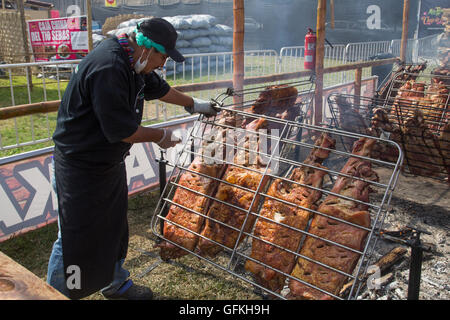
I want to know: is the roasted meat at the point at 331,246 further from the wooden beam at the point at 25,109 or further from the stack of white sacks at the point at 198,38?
the stack of white sacks at the point at 198,38

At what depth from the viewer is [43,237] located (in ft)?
13.7

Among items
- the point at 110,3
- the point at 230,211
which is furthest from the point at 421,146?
the point at 110,3

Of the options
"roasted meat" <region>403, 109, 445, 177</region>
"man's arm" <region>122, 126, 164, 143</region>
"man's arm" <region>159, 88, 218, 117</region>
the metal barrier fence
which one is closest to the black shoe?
"man's arm" <region>122, 126, 164, 143</region>

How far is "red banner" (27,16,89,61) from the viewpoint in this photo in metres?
11.1

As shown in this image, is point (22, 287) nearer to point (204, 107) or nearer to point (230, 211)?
point (230, 211)

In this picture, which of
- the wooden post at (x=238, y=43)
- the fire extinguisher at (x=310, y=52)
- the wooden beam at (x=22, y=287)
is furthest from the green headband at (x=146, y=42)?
the fire extinguisher at (x=310, y=52)

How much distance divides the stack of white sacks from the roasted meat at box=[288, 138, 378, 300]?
39.5ft

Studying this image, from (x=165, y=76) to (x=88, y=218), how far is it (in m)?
6.32

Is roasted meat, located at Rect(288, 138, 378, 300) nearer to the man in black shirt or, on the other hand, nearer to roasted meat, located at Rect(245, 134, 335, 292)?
roasted meat, located at Rect(245, 134, 335, 292)

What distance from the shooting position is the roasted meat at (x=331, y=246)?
101 inches

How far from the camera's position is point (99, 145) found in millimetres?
2631

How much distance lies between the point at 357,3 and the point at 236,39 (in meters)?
18.4

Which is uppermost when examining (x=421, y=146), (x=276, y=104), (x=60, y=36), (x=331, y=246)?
(x=60, y=36)

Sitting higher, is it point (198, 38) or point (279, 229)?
point (198, 38)
